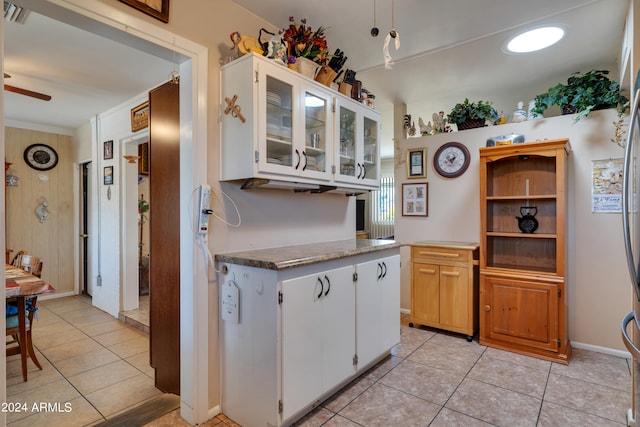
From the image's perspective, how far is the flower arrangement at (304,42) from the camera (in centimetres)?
209

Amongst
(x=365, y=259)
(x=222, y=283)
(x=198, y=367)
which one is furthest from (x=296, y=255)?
(x=198, y=367)

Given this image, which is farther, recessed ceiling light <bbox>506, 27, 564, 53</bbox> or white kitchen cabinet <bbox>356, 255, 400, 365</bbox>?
recessed ceiling light <bbox>506, 27, 564, 53</bbox>

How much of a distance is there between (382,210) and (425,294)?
5.62m

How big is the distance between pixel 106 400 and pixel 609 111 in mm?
4367

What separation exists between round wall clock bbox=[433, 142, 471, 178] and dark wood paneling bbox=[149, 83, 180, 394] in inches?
104

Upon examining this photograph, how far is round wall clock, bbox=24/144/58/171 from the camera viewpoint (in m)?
4.55

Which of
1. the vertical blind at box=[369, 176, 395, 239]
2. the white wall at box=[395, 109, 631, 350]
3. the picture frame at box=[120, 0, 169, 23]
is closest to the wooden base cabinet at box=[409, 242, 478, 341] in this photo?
the white wall at box=[395, 109, 631, 350]

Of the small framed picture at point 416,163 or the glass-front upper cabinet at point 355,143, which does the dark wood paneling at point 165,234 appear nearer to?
the glass-front upper cabinet at point 355,143

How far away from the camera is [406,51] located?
2.77 metres

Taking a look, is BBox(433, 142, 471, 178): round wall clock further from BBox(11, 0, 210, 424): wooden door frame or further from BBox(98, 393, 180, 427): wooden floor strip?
BBox(98, 393, 180, 427): wooden floor strip

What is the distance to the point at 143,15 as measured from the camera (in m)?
1.61

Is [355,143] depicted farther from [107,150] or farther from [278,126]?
[107,150]

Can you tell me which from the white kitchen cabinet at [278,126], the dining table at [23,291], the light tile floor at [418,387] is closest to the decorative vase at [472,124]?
the white kitchen cabinet at [278,126]

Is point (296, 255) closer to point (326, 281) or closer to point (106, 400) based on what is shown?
point (326, 281)
